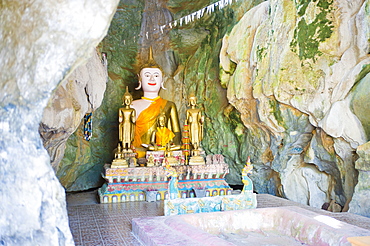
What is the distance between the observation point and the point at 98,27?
1927 mm

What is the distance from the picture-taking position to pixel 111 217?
554cm

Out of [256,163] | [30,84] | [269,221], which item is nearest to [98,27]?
[30,84]

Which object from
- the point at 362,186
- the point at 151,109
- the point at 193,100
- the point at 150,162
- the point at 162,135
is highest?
the point at 193,100

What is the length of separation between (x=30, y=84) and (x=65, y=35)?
0.33 m

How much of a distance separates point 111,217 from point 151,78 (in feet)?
15.4

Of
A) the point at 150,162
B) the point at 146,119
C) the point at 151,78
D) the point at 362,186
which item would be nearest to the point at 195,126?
the point at 150,162

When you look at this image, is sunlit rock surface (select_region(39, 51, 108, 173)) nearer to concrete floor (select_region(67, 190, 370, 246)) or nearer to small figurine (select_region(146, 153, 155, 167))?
concrete floor (select_region(67, 190, 370, 246))

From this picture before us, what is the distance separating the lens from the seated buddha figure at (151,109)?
366 inches

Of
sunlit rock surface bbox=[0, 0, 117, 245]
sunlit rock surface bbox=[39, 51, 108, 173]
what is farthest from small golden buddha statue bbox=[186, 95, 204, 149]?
sunlit rock surface bbox=[0, 0, 117, 245]

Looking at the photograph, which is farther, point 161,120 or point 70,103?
point 161,120

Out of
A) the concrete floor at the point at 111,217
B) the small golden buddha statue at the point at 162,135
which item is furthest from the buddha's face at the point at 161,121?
the concrete floor at the point at 111,217

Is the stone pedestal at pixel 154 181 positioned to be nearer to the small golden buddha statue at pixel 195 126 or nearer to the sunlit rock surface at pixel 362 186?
the small golden buddha statue at pixel 195 126

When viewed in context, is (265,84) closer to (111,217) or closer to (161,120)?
(161,120)

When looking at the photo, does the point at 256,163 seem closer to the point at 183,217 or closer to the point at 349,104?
the point at 349,104
